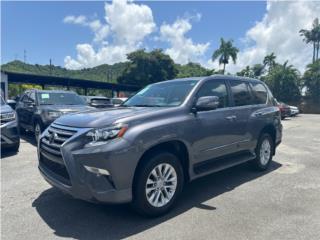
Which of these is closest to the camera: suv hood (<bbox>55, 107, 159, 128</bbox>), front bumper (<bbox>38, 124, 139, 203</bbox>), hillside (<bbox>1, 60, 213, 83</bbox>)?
front bumper (<bbox>38, 124, 139, 203</bbox>)

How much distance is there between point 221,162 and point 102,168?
2.21 meters

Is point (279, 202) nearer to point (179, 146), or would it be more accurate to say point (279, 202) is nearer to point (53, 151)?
point (179, 146)

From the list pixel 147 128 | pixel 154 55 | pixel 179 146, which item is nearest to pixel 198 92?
pixel 179 146

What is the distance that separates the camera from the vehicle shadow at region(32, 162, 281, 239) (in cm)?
361

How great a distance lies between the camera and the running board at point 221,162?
459 centimetres

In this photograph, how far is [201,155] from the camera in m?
4.56

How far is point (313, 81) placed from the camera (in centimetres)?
4466

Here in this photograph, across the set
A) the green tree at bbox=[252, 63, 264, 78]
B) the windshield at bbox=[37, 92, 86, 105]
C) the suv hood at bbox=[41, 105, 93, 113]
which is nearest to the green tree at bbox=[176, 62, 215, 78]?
the green tree at bbox=[252, 63, 264, 78]

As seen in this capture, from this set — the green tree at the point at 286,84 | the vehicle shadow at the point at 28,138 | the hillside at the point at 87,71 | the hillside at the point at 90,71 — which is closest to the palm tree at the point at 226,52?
the green tree at the point at 286,84

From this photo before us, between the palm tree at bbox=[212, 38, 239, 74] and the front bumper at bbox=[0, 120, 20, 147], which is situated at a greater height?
the palm tree at bbox=[212, 38, 239, 74]

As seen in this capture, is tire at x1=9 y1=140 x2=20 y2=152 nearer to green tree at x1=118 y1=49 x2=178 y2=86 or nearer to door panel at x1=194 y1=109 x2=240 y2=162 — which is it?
door panel at x1=194 y1=109 x2=240 y2=162

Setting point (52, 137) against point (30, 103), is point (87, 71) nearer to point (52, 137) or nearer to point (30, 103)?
point (30, 103)

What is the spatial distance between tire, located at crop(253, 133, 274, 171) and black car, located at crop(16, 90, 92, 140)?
4.90 m

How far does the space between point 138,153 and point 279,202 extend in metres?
2.31
